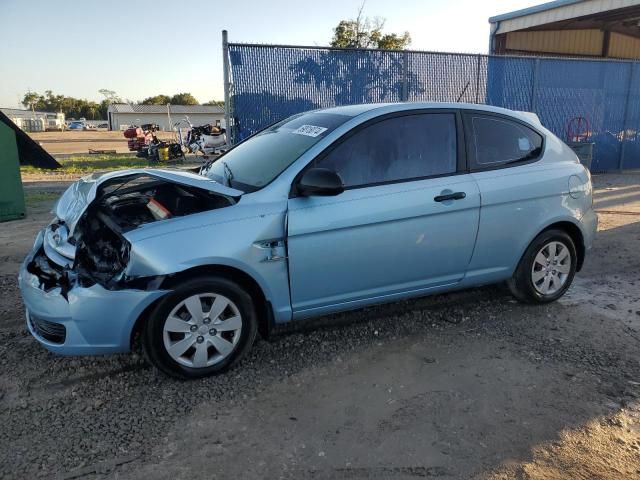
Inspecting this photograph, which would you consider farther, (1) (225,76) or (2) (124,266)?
(1) (225,76)

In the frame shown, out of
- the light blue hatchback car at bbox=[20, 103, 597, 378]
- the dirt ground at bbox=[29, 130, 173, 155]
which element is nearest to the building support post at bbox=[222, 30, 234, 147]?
the light blue hatchback car at bbox=[20, 103, 597, 378]

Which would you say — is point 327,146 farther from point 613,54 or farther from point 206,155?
point 613,54

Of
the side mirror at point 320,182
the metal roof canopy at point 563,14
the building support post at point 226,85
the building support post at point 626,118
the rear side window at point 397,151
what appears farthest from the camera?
the metal roof canopy at point 563,14

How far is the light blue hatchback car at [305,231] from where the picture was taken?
124 inches

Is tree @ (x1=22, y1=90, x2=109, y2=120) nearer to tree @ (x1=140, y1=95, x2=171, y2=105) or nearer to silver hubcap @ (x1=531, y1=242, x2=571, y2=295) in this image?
tree @ (x1=140, y1=95, x2=171, y2=105)

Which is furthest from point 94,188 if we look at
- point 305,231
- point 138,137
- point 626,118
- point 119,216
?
point 138,137

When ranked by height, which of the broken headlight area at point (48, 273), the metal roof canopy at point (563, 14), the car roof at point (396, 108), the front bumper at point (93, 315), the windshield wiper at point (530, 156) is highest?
the metal roof canopy at point (563, 14)

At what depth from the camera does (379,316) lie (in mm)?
4344

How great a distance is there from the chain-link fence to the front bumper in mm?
6194

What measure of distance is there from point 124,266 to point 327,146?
153 centimetres

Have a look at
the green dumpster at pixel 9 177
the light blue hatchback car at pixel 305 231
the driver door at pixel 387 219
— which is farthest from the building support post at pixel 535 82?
the green dumpster at pixel 9 177

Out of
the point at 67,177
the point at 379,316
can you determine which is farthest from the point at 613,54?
the point at 379,316

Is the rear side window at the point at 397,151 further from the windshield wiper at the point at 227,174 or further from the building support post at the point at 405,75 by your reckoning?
the building support post at the point at 405,75

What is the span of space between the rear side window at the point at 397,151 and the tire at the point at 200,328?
43.6 inches
